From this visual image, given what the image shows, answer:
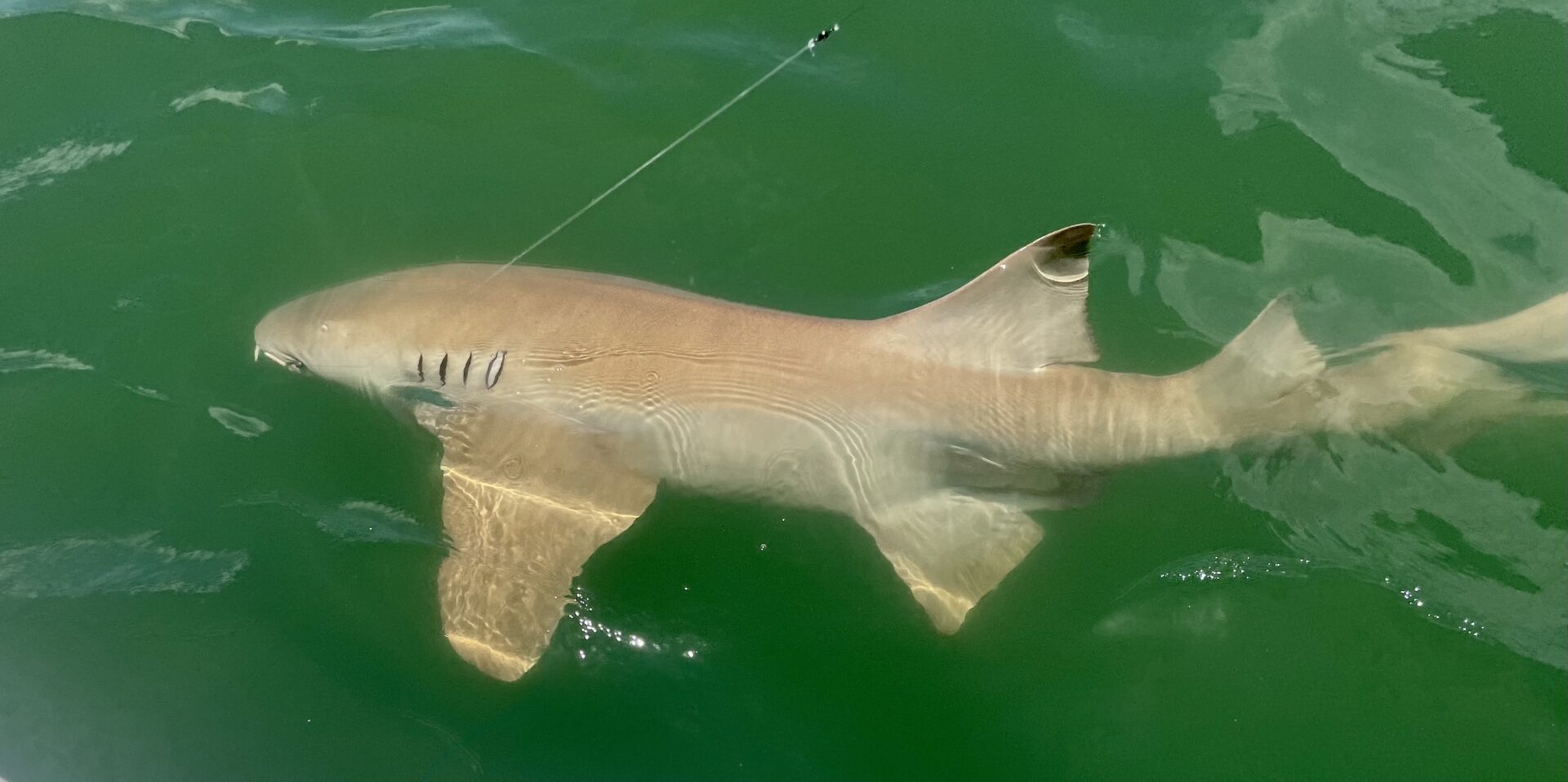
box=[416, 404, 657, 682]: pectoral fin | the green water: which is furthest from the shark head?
box=[416, 404, 657, 682]: pectoral fin

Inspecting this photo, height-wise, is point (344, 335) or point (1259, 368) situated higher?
point (344, 335)

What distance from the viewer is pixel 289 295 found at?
603cm

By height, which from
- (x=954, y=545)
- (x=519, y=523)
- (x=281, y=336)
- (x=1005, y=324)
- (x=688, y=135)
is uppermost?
(x=688, y=135)

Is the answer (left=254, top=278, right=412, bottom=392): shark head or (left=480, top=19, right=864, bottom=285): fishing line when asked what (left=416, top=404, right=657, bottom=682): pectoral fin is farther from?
(left=480, top=19, right=864, bottom=285): fishing line

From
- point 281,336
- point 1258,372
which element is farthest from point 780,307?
point 281,336

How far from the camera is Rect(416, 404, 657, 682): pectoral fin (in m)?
4.85

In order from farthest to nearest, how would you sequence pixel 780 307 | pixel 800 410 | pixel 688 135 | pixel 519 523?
pixel 688 135 < pixel 780 307 < pixel 519 523 < pixel 800 410

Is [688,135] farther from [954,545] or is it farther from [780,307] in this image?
[954,545]

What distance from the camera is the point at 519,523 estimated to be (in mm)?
5070

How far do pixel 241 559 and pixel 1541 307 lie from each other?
6659 millimetres

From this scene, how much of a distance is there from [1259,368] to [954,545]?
1610mm

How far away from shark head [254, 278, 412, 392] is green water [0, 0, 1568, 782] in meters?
→ 0.22

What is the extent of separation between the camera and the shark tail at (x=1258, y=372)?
442 cm

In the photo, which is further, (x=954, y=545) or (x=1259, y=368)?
(x=954, y=545)
